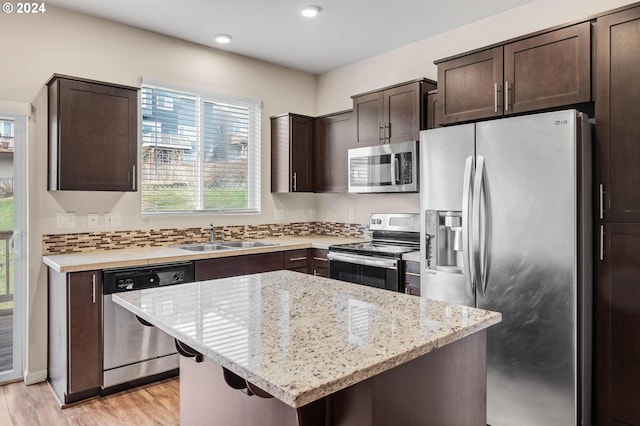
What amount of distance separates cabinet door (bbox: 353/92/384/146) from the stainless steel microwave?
92 mm

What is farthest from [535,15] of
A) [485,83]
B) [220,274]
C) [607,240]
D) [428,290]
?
[220,274]

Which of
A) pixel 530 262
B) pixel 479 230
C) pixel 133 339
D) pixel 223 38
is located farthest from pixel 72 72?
pixel 530 262

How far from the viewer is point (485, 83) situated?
2803 millimetres

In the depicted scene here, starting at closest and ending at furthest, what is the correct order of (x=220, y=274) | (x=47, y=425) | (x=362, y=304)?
→ (x=362, y=304) < (x=47, y=425) < (x=220, y=274)

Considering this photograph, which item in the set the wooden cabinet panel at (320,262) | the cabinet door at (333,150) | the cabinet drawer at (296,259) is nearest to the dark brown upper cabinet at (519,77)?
the cabinet door at (333,150)

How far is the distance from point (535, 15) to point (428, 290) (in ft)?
7.16

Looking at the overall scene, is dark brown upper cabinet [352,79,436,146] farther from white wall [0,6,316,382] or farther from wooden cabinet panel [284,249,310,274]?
white wall [0,6,316,382]

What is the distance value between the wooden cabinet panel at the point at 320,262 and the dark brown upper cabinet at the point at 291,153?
788 millimetres

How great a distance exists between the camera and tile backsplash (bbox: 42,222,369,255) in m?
3.28

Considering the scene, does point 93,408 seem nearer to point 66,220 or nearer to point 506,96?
point 66,220

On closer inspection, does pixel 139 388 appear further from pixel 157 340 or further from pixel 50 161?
pixel 50 161

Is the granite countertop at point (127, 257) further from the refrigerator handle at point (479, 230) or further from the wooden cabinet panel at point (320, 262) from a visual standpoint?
the refrigerator handle at point (479, 230)

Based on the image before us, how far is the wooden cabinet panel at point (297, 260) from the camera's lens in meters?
3.82

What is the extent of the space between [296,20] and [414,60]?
121 centimetres
